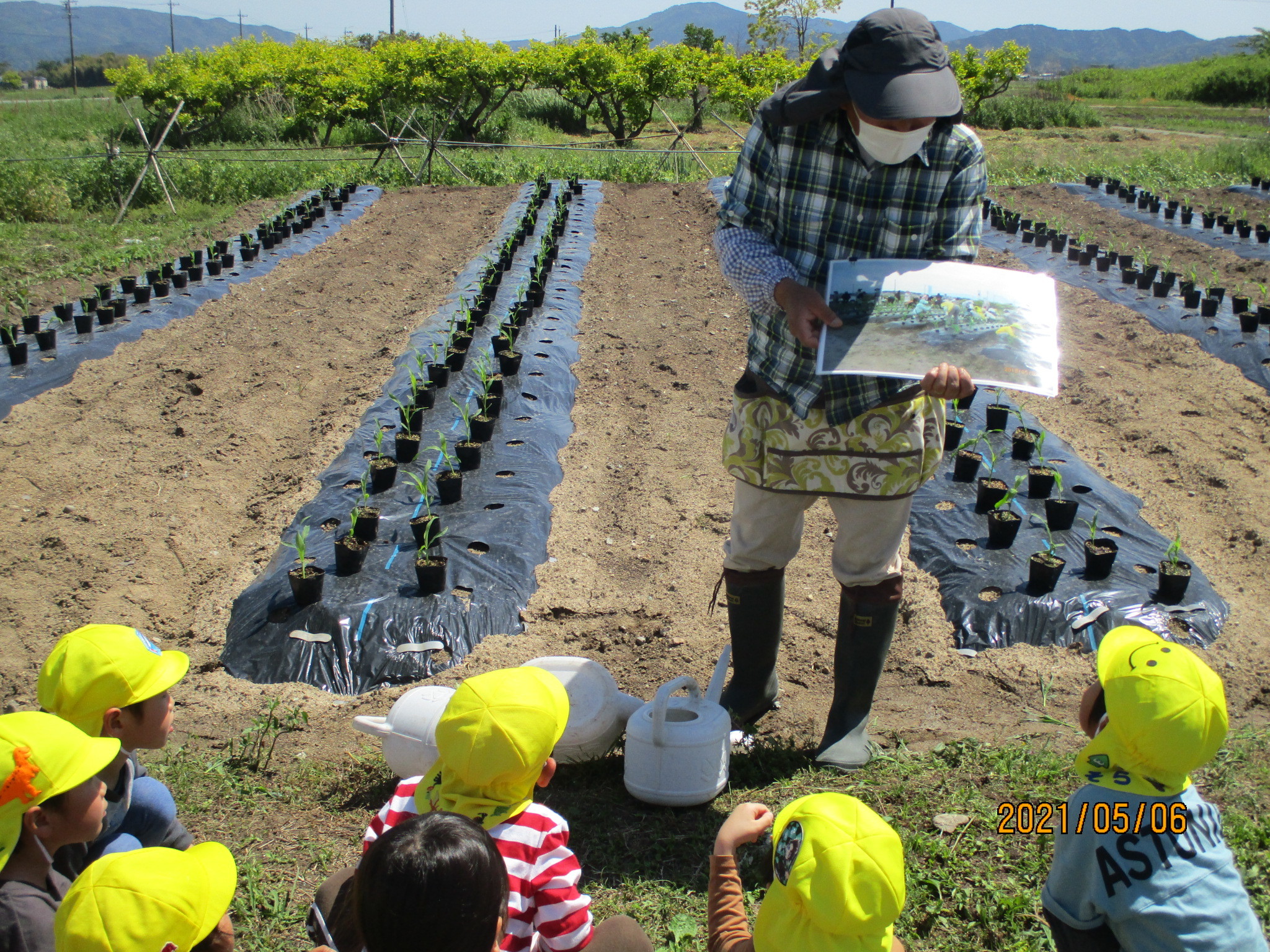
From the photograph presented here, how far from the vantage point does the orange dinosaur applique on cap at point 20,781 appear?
1.51m

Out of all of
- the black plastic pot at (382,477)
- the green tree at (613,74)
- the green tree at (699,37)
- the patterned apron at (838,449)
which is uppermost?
the green tree at (699,37)

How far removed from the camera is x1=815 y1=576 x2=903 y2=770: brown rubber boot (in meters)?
2.55

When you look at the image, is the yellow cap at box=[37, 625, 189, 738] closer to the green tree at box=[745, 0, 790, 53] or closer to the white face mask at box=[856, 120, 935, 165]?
the white face mask at box=[856, 120, 935, 165]

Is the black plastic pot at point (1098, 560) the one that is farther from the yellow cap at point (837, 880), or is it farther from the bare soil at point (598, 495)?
the yellow cap at point (837, 880)

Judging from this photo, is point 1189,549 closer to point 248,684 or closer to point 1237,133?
point 248,684

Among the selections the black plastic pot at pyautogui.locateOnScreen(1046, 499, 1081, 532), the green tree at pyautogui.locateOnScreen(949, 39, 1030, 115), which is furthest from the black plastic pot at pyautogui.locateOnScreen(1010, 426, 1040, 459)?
the green tree at pyautogui.locateOnScreen(949, 39, 1030, 115)

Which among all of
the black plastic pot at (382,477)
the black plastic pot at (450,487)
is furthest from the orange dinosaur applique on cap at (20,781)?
the black plastic pot at (382,477)

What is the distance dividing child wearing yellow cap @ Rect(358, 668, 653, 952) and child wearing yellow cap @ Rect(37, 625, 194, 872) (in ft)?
2.00

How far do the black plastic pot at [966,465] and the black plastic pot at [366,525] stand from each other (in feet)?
8.86

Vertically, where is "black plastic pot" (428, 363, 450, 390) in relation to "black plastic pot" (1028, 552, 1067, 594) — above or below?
above

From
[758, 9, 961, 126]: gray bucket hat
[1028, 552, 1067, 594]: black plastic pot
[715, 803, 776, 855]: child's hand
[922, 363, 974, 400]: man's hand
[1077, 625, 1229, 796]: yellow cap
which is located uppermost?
[758, 9, 961, 126]: gray bucket hat

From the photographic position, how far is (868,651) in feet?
8.52

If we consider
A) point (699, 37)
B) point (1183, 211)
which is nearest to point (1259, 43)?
point (699, 37)

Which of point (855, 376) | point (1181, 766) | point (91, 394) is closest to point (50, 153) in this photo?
point (91, 394)
